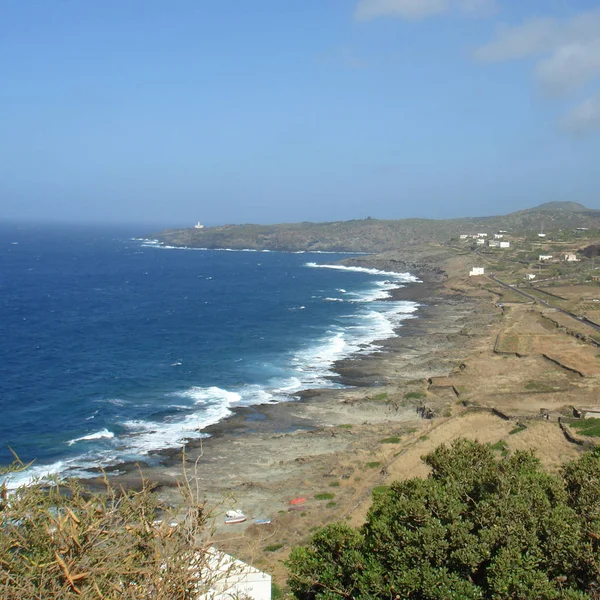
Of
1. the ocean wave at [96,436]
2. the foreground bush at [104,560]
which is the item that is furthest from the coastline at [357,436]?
the foreground bush at [104,560]

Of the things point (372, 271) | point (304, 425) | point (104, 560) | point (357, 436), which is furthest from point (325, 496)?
point (372, 271)

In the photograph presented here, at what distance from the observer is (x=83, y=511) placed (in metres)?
10.0

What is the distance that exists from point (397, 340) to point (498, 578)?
5319 cm

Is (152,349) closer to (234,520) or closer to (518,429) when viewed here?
(234,520)

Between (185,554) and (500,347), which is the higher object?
(185,554)

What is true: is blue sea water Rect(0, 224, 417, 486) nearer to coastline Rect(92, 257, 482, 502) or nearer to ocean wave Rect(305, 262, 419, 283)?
coastline Rect(92, 257, 482, 502)

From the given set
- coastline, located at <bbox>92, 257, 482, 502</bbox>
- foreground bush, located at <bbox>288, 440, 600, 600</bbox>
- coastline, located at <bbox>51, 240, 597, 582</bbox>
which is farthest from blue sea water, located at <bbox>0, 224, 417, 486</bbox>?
foreground bush, located at <bbox>288, 440, 600, 600</bbox>

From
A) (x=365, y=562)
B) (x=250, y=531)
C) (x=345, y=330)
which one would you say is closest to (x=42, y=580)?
(x=365, y=562)

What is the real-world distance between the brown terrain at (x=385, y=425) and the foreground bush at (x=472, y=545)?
2.37 meters

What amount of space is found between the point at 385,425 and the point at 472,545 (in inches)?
1002

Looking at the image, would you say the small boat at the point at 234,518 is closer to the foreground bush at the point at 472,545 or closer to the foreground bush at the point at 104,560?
the foreground bush at the point at 472,545

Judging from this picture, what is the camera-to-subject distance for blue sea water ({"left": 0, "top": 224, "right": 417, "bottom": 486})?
3959 centimetres

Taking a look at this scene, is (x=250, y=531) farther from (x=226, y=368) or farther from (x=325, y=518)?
(x=226, y=368)

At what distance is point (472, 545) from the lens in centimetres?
1470
